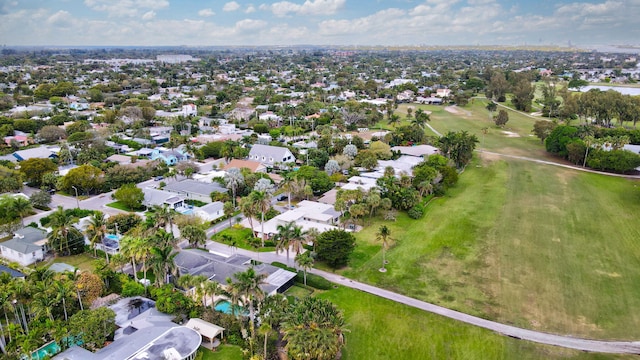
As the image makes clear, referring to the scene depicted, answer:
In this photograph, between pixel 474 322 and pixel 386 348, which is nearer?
pixel 386 348

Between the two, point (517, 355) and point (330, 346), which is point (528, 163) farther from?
point (330, 346)

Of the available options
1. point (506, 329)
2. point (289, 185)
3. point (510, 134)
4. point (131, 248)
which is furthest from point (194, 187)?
point (510, 134)

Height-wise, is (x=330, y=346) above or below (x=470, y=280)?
above

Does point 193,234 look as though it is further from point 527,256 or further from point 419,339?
point 527,256

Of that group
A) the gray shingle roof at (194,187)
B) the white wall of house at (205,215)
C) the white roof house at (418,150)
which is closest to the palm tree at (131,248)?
the white wall of house at (205,215)

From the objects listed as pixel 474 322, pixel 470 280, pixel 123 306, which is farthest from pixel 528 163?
pixel 123 306
